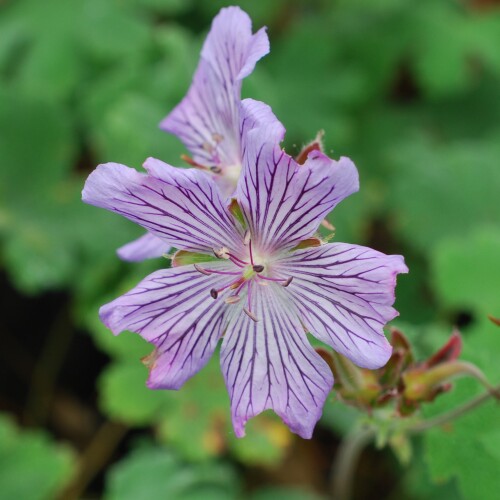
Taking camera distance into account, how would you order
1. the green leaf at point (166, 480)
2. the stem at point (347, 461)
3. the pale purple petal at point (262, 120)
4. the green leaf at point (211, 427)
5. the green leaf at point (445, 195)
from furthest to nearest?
the green leaf at point (445, 195) → the green leaf at point (211, 427) → the green leaf at point (166, 480) → the stem at point (347, 461) → the pale purple petal at point (262, 120)

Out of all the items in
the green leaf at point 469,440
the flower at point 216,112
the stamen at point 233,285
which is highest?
the flower at point 216,112

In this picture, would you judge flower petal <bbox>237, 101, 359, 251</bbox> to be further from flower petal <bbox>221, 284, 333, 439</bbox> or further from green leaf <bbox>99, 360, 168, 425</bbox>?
green leaf <bbox>99, 360, 168, 425</bbox>

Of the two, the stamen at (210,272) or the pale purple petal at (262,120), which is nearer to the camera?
the pale purple petal at (262,120)

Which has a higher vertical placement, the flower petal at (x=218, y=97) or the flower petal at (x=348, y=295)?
the flower petal at (x=218, y=97)

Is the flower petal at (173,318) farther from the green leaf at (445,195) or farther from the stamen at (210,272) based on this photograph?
the green leaf at (445,195)

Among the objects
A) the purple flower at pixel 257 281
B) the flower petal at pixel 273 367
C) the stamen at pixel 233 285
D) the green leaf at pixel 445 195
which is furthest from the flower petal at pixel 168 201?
the green leaf at pixel 445 195

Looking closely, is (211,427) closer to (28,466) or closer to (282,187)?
(28,466)

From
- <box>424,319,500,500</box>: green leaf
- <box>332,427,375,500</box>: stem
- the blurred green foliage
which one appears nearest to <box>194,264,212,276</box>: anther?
the blurred green foliage

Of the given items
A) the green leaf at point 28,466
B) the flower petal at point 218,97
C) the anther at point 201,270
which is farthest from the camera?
the green leaf at point 28,466
